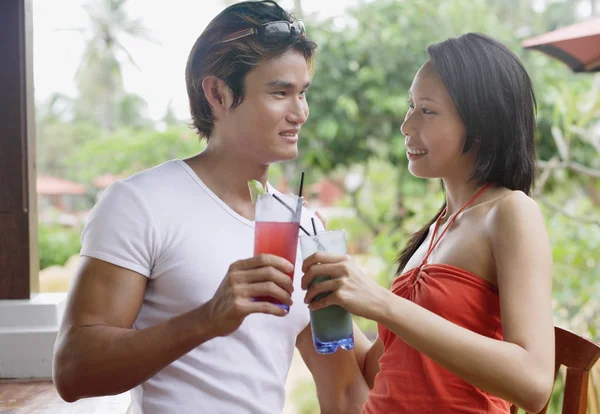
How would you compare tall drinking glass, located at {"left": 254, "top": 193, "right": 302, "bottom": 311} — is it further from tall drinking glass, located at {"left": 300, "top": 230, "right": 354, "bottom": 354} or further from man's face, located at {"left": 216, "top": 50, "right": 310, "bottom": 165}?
man's face, located at {"left": 216, "top": 50, "right": 310, "bottom": 165}

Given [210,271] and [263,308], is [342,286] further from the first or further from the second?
[210,271]

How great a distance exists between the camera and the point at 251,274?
1286 millimetres

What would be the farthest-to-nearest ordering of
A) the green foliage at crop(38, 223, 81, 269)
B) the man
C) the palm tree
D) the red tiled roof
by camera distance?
1. the palm tree
2. the red tiled roof
3. the green foliage at crop(38, 223, 81, 269)
4. the man

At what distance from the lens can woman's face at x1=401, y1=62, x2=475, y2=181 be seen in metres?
1.65

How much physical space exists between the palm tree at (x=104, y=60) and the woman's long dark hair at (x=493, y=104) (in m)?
20.8

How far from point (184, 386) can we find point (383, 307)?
0.53 meters

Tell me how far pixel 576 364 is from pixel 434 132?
2.03 feet

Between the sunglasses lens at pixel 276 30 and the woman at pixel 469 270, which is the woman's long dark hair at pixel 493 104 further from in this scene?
the sunglasses lens at pixel 276 30

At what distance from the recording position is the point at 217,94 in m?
1.79

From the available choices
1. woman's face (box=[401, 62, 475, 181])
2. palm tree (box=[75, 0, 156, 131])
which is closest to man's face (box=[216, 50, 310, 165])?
woman's face (box=[401, 62, 475, 181])

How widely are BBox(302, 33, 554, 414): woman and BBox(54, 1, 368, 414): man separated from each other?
0.21m

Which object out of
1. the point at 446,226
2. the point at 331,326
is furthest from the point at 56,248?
the point at 331,326

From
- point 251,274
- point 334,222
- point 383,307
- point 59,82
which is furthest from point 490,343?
point 59,82

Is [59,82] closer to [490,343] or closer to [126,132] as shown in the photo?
[126,132]
